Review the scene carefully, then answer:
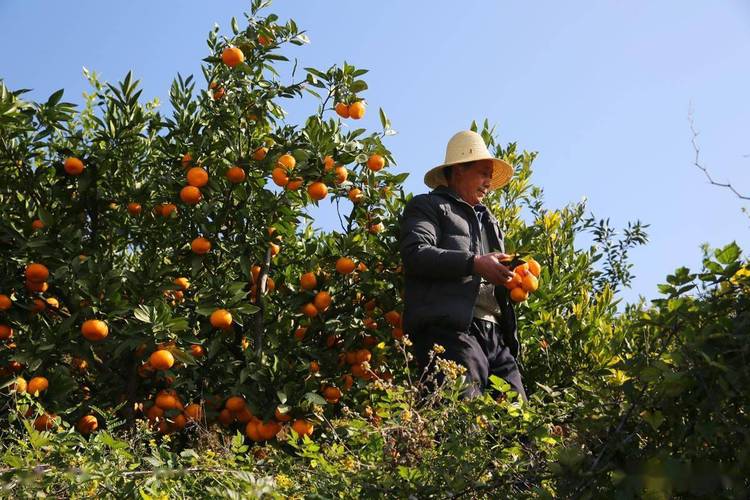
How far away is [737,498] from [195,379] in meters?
3.35

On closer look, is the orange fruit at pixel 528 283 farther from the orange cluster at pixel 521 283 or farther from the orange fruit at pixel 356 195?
the orange fruit at pixel 356 195

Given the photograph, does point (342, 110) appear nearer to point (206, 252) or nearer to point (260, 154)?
point (260, 154)

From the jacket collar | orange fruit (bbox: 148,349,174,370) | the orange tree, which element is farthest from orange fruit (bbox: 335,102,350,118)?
orange fruit (bbox: 148,349,174,370)

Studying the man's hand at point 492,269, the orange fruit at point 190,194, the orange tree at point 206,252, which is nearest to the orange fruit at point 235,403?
the orange tree at point 206,252

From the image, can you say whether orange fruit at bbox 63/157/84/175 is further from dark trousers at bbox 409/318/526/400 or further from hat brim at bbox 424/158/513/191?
dark trousers at bbox 409/318/526/400

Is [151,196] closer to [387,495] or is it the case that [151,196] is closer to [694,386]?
[387,495]

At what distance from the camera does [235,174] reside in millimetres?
4398

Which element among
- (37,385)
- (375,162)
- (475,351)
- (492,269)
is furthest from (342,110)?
(37,385)

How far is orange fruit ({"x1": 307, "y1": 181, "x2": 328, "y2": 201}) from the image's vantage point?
4348 millimetres

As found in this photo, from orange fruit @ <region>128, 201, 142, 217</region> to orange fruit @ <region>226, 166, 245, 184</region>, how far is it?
25.0 inches

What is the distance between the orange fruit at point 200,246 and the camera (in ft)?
14.2

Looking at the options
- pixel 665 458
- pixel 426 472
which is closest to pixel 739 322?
pixel 665 458

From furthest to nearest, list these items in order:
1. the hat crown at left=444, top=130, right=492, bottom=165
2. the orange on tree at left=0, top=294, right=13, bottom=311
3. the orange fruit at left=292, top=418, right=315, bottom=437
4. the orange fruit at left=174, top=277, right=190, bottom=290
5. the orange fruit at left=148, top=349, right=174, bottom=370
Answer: the orange fruit at left=174, top=277, right=190, bottom=290, the hat crown at left=444, top=130, right=492, bottom=165, the orange on tree at left=0, top=294, right=13, bottom=311, the orange fruit at left=292, top=418, right=315, bottom=437, the orange fruit at left=148, top=349, right=174, bottom=370

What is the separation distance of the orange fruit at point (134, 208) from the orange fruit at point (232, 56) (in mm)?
971
